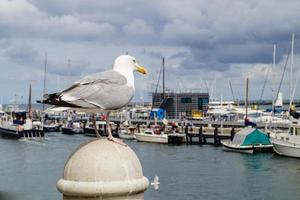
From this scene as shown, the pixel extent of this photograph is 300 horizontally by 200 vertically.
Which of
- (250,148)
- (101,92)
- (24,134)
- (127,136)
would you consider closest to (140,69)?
→ (101,92)

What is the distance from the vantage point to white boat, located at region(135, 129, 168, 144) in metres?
68.6

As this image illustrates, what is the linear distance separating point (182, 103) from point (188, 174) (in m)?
86.0

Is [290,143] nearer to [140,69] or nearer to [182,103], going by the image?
[140,69]

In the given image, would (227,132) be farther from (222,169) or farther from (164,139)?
(222,169)

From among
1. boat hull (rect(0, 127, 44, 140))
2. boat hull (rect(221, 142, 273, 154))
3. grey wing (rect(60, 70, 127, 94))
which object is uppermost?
grey wing (rect(60, 70, 127, 94))

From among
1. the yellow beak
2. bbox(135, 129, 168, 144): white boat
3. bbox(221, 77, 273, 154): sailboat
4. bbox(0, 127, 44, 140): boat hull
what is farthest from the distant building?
the yellow beak

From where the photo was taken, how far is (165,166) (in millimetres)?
44156

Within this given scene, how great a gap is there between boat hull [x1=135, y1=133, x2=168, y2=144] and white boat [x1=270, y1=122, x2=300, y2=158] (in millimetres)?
20016

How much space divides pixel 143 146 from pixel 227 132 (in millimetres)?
13785

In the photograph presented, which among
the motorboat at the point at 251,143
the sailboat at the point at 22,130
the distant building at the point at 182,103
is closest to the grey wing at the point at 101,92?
the motorboat at the point at 251,143

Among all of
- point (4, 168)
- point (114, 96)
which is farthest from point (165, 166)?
point (114, 96)

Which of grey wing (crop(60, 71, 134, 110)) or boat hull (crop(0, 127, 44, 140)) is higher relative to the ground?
grey wing (crop(60, 71, 134, 110))

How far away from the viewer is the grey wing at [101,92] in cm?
474

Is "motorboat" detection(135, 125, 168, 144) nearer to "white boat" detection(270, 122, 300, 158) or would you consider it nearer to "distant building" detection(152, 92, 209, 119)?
"white boat" detection(270, 122, 300, 158)
